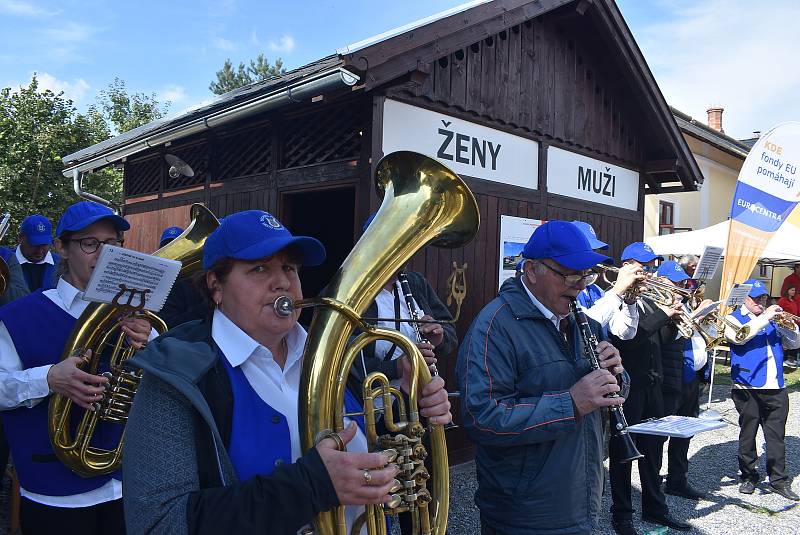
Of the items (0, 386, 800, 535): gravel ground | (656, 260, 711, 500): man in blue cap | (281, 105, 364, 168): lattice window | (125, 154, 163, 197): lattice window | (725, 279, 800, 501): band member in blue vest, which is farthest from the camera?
(125, 154, 163, 197): lattice window

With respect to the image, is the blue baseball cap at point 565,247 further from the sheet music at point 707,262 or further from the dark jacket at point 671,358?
the sheet music at point 707,262

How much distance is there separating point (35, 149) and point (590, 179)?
44.4 ft

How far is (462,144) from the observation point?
5969 mm

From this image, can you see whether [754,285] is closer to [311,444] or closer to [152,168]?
[311,444]

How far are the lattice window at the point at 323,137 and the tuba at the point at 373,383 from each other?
11.7ft

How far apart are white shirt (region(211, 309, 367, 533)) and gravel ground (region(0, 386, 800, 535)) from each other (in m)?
3.41

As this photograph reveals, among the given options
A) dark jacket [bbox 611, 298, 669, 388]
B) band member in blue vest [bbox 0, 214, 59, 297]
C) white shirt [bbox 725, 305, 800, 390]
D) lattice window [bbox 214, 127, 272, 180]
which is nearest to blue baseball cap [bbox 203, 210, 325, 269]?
dark jacket [bbox 611, 298, 669, 388]

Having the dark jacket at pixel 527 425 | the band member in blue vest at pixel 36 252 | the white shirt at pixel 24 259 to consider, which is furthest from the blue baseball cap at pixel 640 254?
the white shirt at pixel 24 259

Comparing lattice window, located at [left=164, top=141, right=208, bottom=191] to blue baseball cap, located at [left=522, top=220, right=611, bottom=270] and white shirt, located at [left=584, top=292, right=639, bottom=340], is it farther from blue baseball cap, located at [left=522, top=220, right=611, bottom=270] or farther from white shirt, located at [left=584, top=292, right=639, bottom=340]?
blue baseball cap, located at [left=522, top=220, right=611, bottom=270]

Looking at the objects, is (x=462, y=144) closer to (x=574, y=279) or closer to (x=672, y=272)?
(x=672, y=272)

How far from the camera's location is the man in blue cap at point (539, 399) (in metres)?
2.37

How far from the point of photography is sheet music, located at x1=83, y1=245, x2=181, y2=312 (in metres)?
2.16

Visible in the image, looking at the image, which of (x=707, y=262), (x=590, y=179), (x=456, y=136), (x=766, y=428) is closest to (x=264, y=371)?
(x=456, y=136)

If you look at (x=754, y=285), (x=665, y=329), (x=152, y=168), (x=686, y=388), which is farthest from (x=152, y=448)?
(x=152, y=168)
